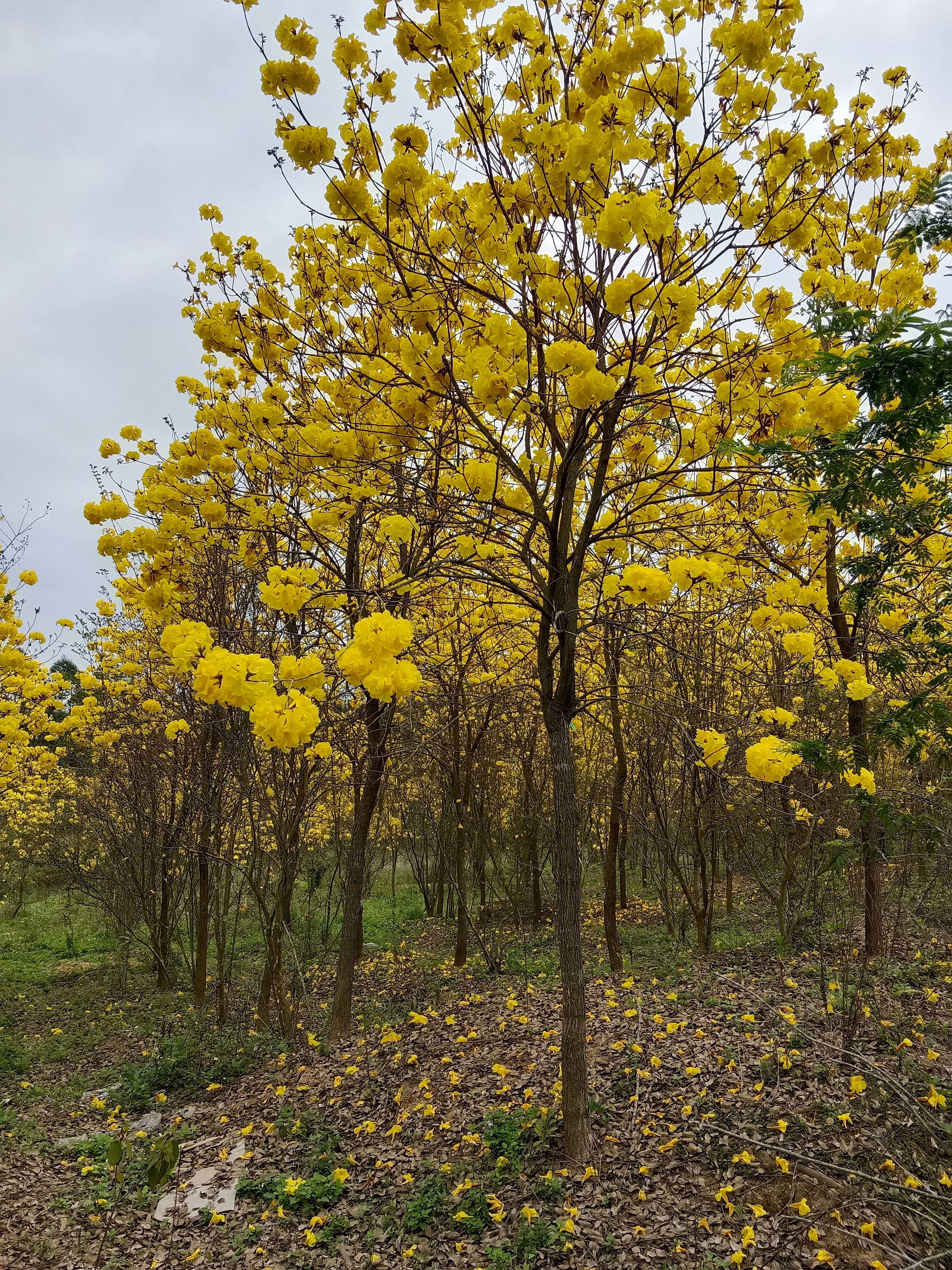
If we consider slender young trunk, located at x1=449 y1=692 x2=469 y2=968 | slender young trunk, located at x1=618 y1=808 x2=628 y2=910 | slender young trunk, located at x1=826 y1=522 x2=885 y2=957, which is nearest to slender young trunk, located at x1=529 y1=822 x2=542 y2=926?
slender young trunk, located at x1=618 y1=808 x2=628 y2=910

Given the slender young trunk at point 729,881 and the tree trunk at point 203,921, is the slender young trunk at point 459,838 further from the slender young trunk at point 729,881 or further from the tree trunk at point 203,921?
the slender young trunk at point 729,881

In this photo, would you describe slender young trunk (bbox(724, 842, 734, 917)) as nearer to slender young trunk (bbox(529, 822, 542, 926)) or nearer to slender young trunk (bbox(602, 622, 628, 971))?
slender young trunk (bbox(529, 822, 542, 926))

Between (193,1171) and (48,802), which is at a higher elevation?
(48,802)

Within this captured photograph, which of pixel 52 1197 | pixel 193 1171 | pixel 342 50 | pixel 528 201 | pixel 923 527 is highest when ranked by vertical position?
pixel 342 50

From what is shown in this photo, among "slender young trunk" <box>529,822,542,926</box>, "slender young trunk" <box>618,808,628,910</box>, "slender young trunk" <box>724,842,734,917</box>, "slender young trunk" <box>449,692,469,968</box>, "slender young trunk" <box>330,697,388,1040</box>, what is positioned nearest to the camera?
"slender young trunk" <box>330,697,388,1040</box>

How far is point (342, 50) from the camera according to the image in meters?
2.49

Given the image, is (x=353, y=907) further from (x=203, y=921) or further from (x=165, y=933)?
(x=165, y=933)

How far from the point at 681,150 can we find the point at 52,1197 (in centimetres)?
708

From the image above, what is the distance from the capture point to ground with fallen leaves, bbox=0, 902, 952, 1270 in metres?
2.67

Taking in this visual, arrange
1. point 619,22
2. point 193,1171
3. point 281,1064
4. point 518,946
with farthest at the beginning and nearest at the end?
point 518,946 → point 281,1064 → point 193,1171 → point 619,22

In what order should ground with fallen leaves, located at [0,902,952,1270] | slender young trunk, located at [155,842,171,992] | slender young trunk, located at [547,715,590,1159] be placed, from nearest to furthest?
ground with fallen leaves, located at [0,902,952,1270] → slender young trunk, located at [547,715,590,1159] → slender young trunk, located at [155,842,171,992]

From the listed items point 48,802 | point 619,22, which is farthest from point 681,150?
point 48,802

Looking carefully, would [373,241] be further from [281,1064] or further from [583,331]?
[281,1064]

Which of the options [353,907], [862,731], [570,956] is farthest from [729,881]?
[570,956]
